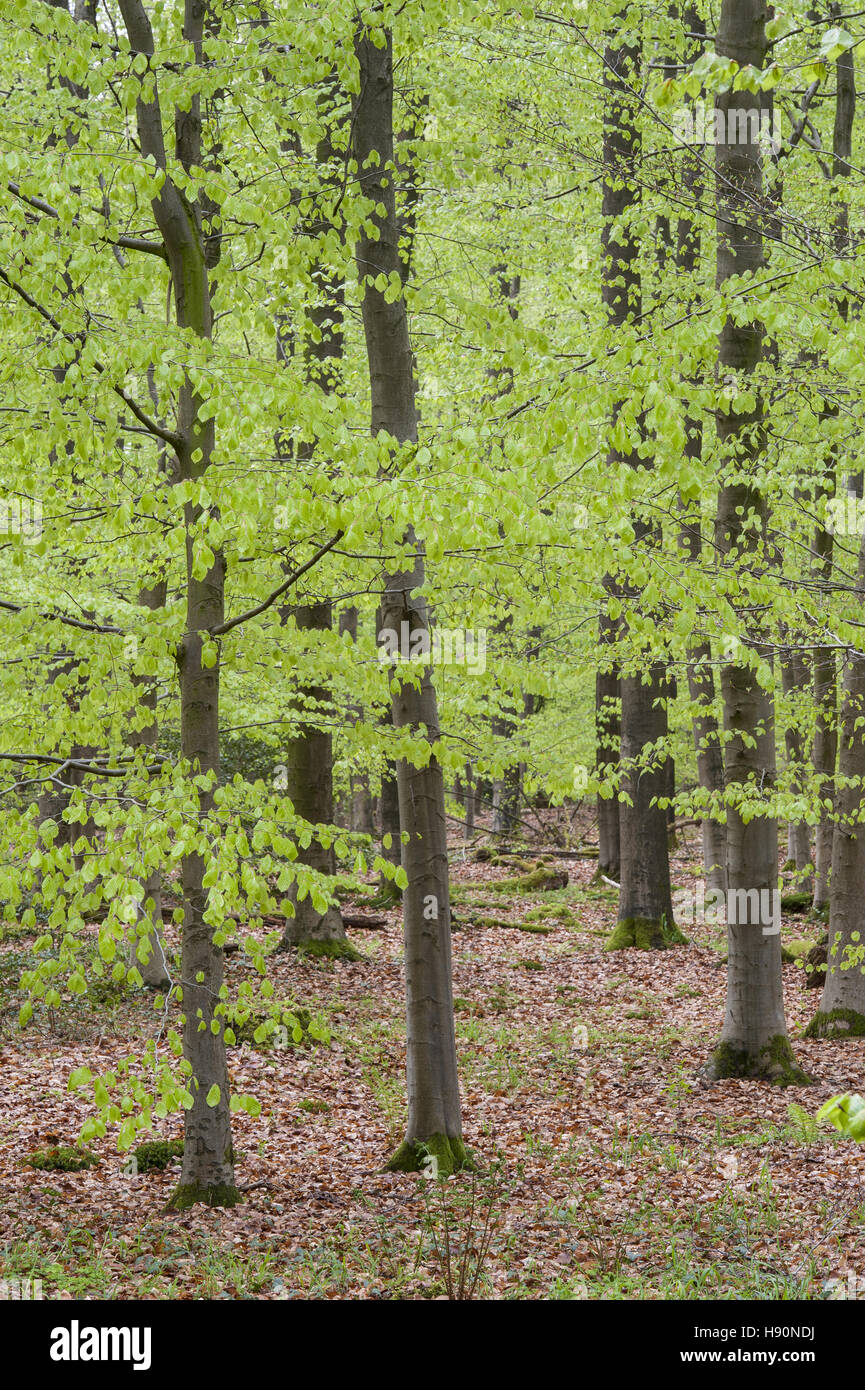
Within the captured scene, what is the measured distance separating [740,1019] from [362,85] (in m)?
7.90

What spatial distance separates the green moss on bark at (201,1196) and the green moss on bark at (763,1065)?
4483 mm

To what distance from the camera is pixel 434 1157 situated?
7141 mm

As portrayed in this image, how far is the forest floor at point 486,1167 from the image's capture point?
18.4ft

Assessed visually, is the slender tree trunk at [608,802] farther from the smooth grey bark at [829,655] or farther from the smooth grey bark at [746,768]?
the smooth grey bark at [746,768]

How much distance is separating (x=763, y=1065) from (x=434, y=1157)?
3.33 meters

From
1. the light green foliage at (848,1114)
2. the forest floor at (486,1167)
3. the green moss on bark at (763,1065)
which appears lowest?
the forest floor at (486,1167)

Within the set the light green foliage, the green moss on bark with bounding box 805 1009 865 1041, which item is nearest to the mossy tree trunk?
the green moss on bark with bounding box 805 1009 865 1041

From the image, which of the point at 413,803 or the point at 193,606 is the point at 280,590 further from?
the point at 413,803

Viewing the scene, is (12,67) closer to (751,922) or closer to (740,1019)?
(751,922)

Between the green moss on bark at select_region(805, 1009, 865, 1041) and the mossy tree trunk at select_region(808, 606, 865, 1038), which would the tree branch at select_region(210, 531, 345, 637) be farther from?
Result: the green moss on bark at select_region(805, 1009, 865, 1041)

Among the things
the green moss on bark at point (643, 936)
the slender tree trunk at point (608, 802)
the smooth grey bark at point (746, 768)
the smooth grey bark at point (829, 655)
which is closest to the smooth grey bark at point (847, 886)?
the smooth grey bark at point (829, 655)

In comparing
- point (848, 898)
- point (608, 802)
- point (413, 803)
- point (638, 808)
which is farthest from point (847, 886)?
point (608, 802)

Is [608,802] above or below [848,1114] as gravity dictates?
above

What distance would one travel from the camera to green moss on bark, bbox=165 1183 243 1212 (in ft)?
21.1
